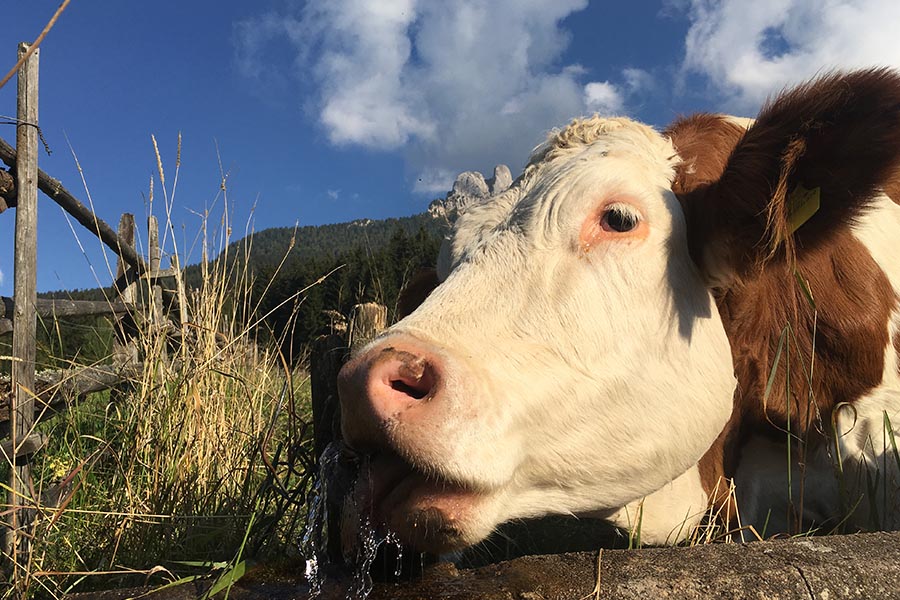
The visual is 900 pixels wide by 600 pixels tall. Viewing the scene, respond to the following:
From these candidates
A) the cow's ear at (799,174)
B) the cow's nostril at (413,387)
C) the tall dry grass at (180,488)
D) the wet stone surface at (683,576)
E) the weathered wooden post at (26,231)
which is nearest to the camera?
the wet stone surface at (683,576)

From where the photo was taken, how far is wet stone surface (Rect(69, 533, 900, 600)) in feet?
4.31

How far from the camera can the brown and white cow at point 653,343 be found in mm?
1570

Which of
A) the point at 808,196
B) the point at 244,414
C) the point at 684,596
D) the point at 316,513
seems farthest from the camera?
the point at 244,414

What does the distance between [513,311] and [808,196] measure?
3.17ft

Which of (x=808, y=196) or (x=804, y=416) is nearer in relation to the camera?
(x=808, y=196)

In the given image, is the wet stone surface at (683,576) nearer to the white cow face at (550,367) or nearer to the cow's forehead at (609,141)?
the white cow face at (550,367)

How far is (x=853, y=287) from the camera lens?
8.55 ft

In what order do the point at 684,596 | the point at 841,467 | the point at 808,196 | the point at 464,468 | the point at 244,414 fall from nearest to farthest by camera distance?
the point at 684,596 → the point at 464,468 → the point at 808,196 → the point at 841,467 → the point at 244,414

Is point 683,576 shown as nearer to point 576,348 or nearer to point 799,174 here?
point 576,348

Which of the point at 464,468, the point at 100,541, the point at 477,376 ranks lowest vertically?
the point at 100,541

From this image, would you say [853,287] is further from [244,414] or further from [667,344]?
[244,414]

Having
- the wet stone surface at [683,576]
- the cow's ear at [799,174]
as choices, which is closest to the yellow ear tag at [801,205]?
the cow's ear at [799,174]

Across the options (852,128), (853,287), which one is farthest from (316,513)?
(853,287)

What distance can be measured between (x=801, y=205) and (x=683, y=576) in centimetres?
122
